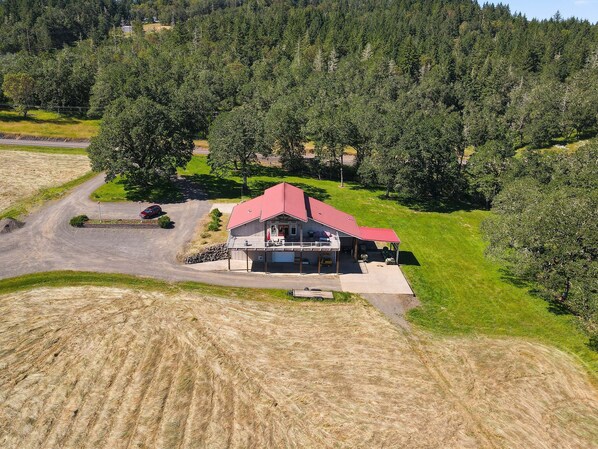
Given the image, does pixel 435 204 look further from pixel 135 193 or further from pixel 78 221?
pixel 78 221

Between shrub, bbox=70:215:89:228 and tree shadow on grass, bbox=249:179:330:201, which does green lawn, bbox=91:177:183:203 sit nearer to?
shrub, bbox=70:215:89:228

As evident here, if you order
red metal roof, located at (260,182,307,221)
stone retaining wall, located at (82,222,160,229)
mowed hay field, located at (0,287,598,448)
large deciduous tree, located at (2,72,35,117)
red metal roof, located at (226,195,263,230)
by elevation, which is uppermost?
large deciduous tree, located at (2,72,35,117)

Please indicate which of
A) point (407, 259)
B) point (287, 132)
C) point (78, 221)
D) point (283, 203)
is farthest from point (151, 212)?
point (407, 259)

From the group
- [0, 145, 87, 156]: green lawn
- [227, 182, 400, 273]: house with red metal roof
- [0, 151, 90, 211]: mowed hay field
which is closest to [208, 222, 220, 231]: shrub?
[227, 182, 400, 273]: house with red metal roof

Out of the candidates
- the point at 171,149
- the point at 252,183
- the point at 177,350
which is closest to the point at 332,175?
the point at 252,183

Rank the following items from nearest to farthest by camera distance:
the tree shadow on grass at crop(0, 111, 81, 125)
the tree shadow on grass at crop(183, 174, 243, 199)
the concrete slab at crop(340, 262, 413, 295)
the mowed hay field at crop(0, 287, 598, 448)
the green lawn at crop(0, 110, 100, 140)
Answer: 1. the mowed hay field at crop(0, 287, 598, 448)
2. the concrete slab at crop(340, 262, 413, 295)
3. the tree shadow on grass at crop(183, 174, 243, 199)
4. the green lawn at crop(0, 110, 100, 140)
5. the tree shadow on grass at crop(0, 111, 81, 125)

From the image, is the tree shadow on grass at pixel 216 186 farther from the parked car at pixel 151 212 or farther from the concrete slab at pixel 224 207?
the parked car at pixel 151 212

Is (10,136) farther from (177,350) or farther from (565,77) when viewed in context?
(565,77)
